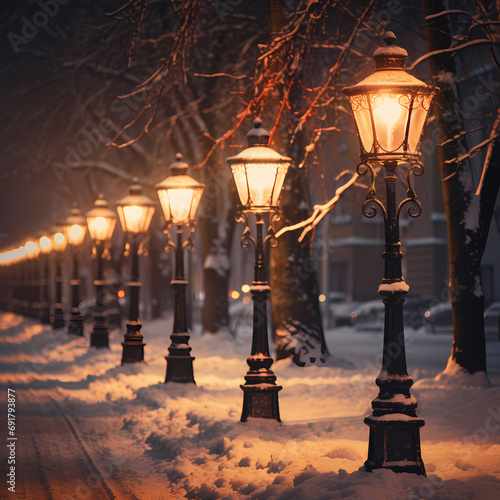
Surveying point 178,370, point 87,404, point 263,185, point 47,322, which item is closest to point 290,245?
point 178,370

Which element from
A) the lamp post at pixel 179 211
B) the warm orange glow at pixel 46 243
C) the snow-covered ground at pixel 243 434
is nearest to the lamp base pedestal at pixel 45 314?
the warm orange glow at pixel 46 243

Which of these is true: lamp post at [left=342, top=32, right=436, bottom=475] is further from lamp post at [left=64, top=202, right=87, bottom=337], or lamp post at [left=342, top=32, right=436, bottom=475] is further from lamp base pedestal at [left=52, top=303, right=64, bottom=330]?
lamp base pedestal at [left=52, top=303, right=64, bottom=330]

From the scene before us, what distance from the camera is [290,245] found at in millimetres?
18312

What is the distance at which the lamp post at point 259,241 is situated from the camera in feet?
37.3

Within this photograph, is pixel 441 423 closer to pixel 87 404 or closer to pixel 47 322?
pixel 87 404

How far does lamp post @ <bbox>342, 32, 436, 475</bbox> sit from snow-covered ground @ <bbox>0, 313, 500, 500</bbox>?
0.27 metres

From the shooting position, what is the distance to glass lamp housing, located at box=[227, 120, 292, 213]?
11.6 m

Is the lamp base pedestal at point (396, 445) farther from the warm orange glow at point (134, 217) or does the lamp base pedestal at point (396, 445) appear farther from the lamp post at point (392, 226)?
the warm orange glow at point (134, 217)

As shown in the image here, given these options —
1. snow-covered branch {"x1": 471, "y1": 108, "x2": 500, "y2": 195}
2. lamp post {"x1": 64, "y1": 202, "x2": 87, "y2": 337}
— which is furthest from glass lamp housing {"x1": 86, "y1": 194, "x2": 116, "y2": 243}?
snow-covered branch {"x1": 471, "y1": 108, "x2": 500, "y2": 195}

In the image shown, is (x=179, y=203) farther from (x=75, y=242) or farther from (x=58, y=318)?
(x=58, y=318)

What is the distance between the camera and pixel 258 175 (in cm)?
1160

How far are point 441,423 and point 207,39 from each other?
49.1 ft

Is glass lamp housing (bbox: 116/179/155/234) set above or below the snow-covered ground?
above

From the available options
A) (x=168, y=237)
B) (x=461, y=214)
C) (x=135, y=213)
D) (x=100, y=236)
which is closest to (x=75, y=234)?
(x=100, y=236)
